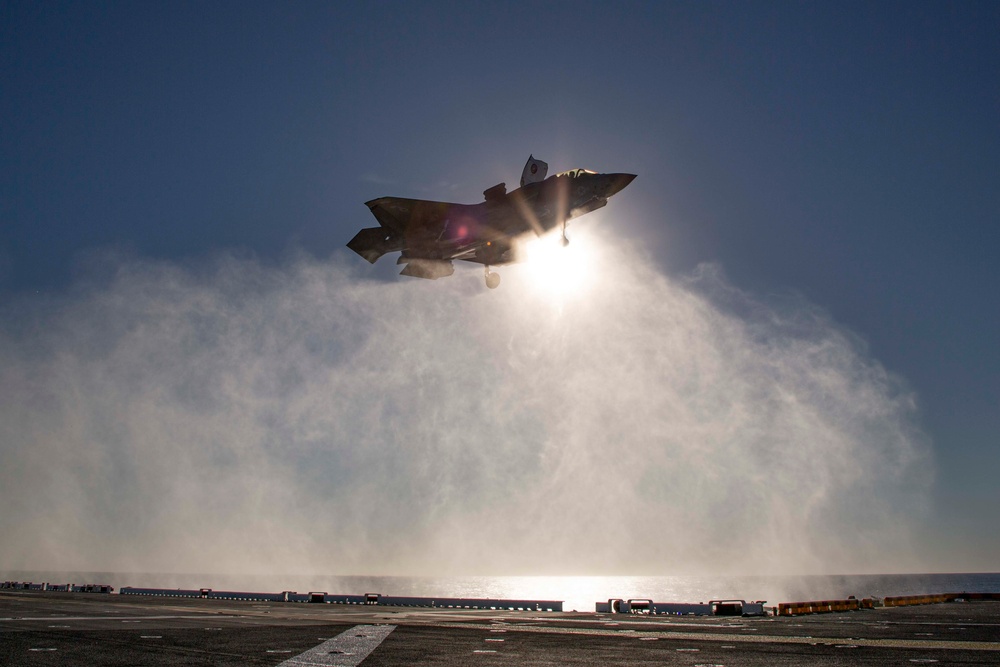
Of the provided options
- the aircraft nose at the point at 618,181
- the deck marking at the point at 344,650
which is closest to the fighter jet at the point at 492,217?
the aircraft nose at the point at 618,181

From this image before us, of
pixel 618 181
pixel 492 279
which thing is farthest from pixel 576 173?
pixel 492 279

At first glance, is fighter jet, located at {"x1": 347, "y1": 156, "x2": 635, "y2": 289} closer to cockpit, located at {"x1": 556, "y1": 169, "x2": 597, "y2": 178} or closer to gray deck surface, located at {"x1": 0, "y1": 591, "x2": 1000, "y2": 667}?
cockpit, located at {"x1": 556, "y1": 169, "x2": 597, "y2": 178}

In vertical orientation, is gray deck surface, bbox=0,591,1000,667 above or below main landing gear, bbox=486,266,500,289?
below

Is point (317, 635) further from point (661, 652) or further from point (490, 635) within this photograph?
point (661, 652)

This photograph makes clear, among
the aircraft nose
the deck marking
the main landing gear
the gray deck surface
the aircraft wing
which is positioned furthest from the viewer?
the main landing gear

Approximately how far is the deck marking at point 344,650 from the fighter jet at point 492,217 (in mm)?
17957

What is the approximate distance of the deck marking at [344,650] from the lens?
1661cm

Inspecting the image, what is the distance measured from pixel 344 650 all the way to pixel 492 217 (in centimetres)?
2160

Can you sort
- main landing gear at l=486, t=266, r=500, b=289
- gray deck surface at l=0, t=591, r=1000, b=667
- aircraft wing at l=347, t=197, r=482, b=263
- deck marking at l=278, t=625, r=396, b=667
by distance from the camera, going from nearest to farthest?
deck marking at l=278, t=625, r=396, b=667
gray deck surface at l=0, t=591, r=1000, b=667
aircraft wing at l=347, t=197, r=482, b=263
main landing gear at l=486, t=266, r=500, b=289

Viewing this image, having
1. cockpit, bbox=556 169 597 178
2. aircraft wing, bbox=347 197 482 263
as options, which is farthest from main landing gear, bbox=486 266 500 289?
cockpit, bbox=556 169 597 178

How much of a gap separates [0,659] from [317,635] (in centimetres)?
1050

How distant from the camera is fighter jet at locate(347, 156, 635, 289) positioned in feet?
113

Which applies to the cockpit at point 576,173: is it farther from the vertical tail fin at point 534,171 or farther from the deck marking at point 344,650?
the deck marking at point 344,650

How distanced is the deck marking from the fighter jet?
58.9ft
